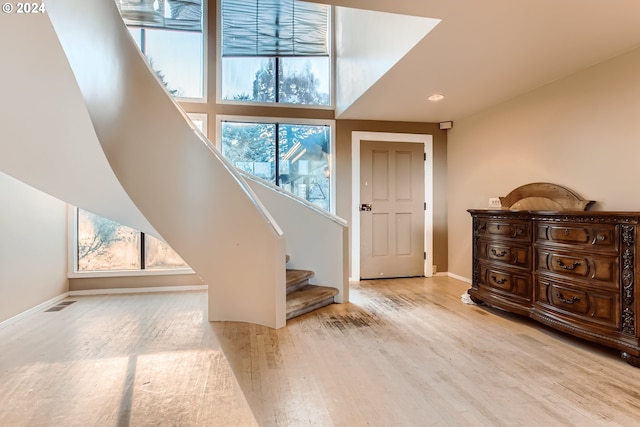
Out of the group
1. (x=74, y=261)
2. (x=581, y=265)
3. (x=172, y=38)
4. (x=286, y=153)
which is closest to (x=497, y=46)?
(x=581, y=265)

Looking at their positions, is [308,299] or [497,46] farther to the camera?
[308,299]

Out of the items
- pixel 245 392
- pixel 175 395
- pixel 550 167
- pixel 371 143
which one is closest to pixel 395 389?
pixel 245 392

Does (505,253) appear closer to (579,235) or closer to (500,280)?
(500,280)

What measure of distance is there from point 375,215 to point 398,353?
2.73m

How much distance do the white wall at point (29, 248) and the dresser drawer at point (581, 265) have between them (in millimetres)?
4761

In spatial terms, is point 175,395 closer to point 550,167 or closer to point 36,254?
point 36,254

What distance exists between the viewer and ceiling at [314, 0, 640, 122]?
208 cm

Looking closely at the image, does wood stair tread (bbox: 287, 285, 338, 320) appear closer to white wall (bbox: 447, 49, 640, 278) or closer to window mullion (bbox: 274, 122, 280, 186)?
window mullion (bbox: 274, 122, 280, 186)

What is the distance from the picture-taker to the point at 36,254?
3.59m

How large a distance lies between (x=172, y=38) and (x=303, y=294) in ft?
12.8

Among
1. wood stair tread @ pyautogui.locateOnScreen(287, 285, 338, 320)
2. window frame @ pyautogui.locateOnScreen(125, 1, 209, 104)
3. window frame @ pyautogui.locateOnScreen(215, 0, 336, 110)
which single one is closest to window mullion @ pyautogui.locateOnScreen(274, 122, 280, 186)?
window frame @ pyautogui.locateOnScreen(215, 0, 336, 110)

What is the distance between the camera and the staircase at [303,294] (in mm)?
3326

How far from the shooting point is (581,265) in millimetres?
2527

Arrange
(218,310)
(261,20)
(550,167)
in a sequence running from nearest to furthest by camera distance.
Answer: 1. (218,310)
2. (550,167)
3. (261,20)
